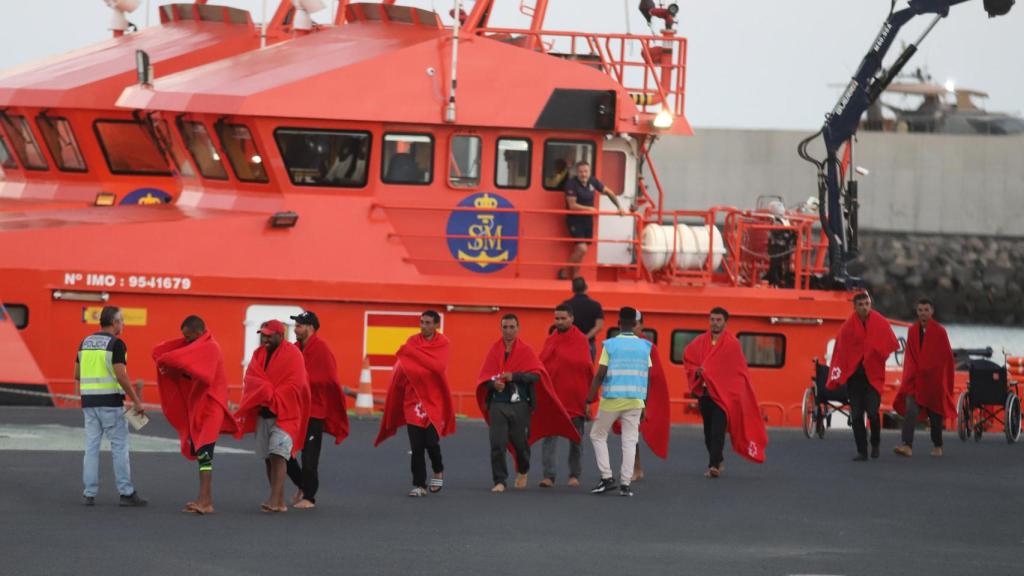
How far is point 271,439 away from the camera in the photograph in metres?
13.9

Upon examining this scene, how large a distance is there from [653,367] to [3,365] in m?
7.83

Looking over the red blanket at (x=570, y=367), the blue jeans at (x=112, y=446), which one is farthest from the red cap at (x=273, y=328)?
the red blanket at (x=570, y=367)

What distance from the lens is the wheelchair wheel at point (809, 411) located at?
21.2m

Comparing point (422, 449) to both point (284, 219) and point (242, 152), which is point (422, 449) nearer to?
point (284, 219)

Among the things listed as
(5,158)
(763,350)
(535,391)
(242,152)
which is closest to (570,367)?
(535,391)

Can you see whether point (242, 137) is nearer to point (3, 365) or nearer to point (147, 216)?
point (147, 216)

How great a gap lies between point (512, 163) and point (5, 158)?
24.8ft

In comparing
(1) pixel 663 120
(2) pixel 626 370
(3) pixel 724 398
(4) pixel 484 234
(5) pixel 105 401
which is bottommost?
(3) pixel 724 398

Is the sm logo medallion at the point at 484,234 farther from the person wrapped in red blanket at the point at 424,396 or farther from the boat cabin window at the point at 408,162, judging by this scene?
the person wrapped in red blanket at the point at 424,396

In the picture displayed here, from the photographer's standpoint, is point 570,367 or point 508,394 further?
point 570,367

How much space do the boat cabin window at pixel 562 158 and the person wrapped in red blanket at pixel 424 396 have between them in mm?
6819

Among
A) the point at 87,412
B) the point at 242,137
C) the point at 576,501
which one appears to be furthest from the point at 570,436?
the point at 242,137

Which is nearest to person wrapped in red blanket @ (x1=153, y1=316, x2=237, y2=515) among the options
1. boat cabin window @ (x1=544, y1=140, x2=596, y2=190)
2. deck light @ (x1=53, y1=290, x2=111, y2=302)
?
deck light @ (x1=53, y1=290, x2=111, y2=302)

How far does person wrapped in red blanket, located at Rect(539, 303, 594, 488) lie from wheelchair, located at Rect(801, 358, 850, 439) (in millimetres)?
4801
